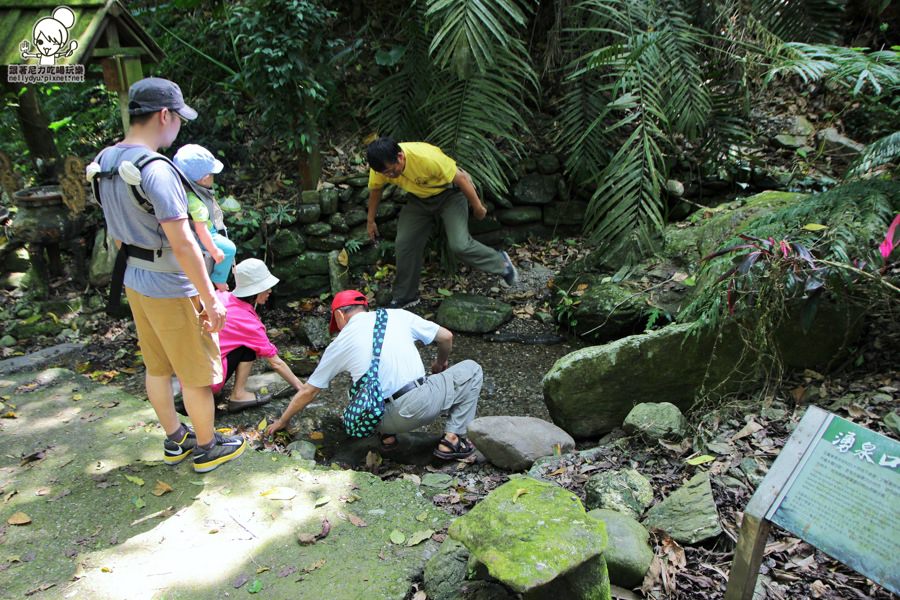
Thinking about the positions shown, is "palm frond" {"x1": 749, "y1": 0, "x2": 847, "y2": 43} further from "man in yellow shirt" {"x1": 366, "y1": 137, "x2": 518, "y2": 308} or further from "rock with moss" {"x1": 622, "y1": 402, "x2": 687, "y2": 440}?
"rock with moss" {"x1": 622, "y1": 402, "x2": 687, "y2": 440}

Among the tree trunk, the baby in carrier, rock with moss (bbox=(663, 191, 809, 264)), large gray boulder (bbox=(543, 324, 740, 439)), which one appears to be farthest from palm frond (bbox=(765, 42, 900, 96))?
the tree trunk

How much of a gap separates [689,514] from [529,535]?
2.53 feet

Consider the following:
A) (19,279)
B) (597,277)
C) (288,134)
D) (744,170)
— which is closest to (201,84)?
A: (288,134)

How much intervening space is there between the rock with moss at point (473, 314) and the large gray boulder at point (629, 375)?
5.35ft

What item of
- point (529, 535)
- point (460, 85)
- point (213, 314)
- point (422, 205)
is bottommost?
point (529, 535)

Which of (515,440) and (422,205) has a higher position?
(422,205)

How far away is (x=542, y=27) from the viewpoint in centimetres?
643

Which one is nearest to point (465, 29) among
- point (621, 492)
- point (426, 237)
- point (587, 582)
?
point (426, 237)

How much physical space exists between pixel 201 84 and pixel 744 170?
5603 mm

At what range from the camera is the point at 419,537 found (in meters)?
2.54

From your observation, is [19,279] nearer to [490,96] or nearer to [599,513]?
[490,96]

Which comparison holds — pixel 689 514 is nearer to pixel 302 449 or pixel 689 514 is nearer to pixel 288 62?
pixel 302 449

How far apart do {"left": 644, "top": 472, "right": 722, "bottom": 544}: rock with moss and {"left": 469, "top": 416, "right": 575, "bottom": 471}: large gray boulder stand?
0.86 metres

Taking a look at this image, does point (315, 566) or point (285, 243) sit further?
point (285, 243)
